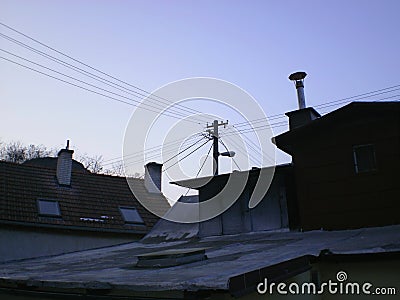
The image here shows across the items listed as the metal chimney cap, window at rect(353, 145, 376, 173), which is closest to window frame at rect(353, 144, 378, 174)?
window at rect(353, 145, 376, 173)

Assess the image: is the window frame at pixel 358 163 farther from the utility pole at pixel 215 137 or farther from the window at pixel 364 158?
the utility pole at pixel 215 137

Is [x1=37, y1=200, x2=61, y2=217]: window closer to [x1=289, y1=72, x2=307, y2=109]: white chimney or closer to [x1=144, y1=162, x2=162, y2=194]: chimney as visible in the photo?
[x1=144, y1=162, x2=162, y2=194]: chimney

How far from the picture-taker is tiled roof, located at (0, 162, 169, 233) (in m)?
13.9

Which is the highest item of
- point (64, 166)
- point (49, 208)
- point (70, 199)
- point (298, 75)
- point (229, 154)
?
point (298, 75)

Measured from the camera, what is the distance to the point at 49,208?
47.7ft

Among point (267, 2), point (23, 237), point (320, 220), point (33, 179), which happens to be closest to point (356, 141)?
point (320, 220)

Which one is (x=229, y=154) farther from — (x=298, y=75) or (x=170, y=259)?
(x=170, y=259)

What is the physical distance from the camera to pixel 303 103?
11.0 m

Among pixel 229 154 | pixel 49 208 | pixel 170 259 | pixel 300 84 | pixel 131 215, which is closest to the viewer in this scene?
pixel 170 259

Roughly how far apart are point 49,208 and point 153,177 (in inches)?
230

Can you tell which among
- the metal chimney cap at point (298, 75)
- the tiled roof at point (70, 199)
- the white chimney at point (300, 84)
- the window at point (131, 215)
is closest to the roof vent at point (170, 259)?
the white chimney at point (300, 84)

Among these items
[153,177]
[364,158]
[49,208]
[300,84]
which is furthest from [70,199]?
[364,158]

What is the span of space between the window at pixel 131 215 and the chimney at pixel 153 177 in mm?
2161

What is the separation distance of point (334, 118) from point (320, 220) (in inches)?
87.3
